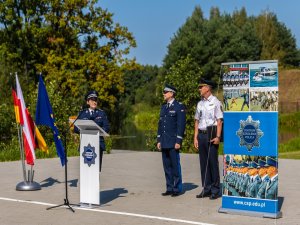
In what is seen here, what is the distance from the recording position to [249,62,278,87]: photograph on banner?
829 centimetres

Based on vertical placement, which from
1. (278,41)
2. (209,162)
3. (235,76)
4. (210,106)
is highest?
(278,41)

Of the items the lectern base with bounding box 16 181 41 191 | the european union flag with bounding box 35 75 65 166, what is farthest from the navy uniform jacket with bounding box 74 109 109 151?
the lectern base with bounding box 16 181 41 191

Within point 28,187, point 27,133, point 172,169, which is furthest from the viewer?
point 28,187

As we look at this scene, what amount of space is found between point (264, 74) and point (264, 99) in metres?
0.35

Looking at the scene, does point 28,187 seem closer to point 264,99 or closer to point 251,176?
point 251,176

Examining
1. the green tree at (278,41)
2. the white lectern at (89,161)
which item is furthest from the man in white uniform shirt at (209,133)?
the green tree at (278,41)

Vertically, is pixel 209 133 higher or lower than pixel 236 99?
lower

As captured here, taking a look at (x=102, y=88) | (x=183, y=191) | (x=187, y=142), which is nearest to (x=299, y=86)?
(x=102, y=88)

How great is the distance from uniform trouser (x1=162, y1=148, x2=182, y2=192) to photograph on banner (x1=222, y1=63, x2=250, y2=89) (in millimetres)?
2264

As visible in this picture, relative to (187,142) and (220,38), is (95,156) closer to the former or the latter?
(187,142)

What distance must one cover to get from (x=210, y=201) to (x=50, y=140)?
50.0 ft

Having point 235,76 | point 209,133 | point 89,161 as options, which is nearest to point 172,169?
point 209,133

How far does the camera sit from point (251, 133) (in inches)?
335

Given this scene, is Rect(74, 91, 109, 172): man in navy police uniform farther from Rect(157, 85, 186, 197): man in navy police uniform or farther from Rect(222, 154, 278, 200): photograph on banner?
Rect(222, 154, 278, 200): photograph on banner
